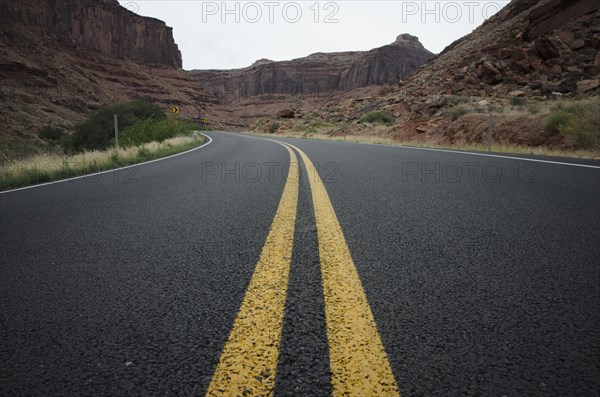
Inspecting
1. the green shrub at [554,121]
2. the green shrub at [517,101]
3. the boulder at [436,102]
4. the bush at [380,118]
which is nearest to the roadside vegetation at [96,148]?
the green shrub at [554,121]

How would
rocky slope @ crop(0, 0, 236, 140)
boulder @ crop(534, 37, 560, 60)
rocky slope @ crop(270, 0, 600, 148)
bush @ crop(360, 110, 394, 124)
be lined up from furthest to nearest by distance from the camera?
rocky slope @ crop(0, 0, 236, 140) < bush @ crop(360, 110, 394, 124) < boulder @ crop(534, 37, 560, 60) < rocky slope @ crop(270, 0, 600, 148)

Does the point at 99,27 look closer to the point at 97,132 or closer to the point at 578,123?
the point at 97,132

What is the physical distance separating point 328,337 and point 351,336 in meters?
0.08

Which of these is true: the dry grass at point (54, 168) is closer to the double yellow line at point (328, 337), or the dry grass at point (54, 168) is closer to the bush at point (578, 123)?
the double yellow line at point (328, 337)

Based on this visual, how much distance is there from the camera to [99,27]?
283ft

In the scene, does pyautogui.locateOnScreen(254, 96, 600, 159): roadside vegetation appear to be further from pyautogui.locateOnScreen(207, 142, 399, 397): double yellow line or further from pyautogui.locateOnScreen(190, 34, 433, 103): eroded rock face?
pyautogui.locateOnScreen(190, 34, 433, 103): eroded rock face

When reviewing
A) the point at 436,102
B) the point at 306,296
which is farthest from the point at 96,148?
the point at 306,296

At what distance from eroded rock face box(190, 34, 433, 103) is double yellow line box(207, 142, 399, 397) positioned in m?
105

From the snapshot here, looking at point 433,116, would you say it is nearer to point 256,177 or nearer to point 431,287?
point 256,177

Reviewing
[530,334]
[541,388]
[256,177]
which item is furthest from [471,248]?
[256,177]

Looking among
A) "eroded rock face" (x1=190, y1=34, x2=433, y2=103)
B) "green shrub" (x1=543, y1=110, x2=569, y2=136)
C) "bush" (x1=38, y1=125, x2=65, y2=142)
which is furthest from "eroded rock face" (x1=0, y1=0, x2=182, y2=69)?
"green shrub" (x1=543, y1=110, x2=569, y2=136)

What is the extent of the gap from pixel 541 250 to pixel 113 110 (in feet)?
106

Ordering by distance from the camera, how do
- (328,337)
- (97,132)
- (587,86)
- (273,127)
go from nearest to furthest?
(328,337), (587,86), (97,132), (273,127)

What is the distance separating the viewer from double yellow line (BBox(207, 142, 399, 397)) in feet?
3.06
